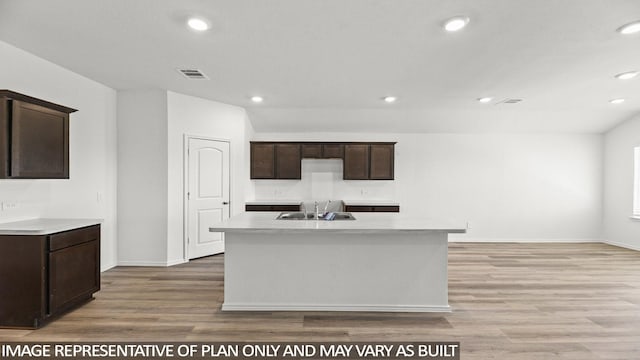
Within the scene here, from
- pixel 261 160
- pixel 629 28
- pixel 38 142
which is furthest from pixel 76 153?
pixel 629 28

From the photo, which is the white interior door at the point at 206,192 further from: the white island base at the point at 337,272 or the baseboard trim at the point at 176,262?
the white island base at the point at 337,272

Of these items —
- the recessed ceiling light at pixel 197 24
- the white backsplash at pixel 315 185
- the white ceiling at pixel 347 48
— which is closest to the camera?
the white ceiling at pixel 347 48

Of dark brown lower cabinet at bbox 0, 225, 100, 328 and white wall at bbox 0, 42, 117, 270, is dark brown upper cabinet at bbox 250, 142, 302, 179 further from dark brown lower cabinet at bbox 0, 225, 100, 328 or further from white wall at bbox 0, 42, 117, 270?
dark brown lower cabinet at bbox 0, 225, 100, 328

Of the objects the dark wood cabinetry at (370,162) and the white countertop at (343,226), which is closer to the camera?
the white countertop at (343,226)

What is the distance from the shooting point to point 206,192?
16.6 feet

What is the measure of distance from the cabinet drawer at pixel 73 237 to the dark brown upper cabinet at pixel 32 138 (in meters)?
0.59

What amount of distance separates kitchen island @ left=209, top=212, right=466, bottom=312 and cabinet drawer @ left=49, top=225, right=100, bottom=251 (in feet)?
4.42

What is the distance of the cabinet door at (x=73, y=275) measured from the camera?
2832 mm

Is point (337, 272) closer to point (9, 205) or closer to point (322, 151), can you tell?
point (9, 205)

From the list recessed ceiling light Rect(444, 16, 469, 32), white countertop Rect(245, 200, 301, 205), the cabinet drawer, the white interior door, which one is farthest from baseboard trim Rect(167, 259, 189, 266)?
recessed ceiling light Rect(444, 16, 469, 32)

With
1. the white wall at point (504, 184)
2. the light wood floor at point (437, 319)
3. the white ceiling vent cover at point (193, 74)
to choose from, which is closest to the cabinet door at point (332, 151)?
the white wall at point (504, 184)

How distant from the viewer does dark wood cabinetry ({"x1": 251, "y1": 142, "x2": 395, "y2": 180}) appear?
6227 mm

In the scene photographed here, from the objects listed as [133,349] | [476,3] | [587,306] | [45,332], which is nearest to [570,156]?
[587,306]

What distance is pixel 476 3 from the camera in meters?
2.22
